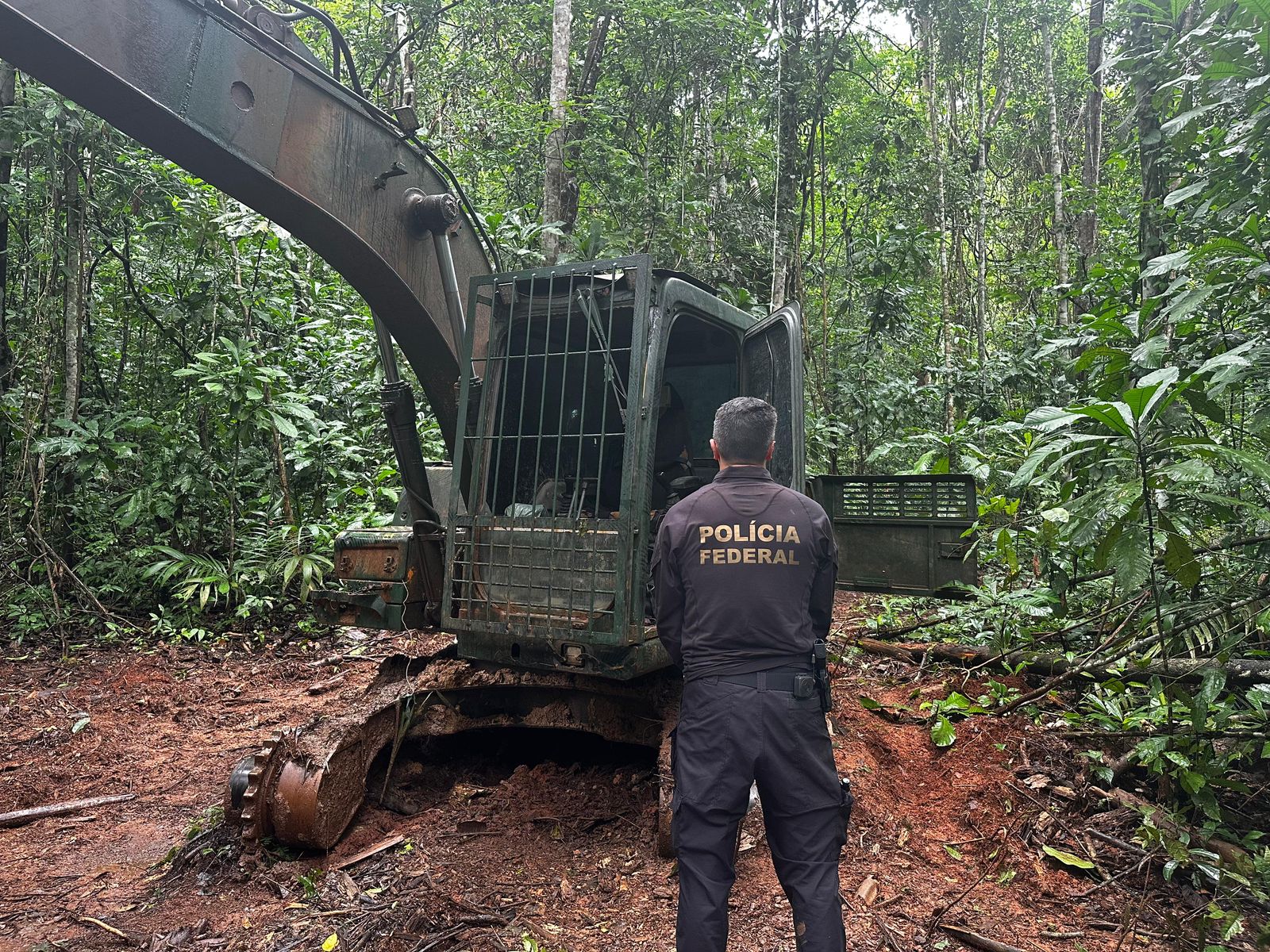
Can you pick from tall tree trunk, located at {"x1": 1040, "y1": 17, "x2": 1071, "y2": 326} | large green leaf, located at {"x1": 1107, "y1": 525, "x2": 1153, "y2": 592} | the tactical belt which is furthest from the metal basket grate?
tall tree trunk, located at {"x1": 1040, "y1": 17, "x2": 1071, "y2": 326}

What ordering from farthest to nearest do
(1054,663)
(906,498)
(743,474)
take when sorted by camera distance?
(906,498) < (1054,663) < (743,474)

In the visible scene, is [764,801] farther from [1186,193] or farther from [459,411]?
[1186,193]

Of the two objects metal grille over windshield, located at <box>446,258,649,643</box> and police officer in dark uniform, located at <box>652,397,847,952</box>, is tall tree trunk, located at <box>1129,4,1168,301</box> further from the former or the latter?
police officer in dark uniform, located at <box>652,397,847,952</box>

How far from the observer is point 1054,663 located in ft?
16.1

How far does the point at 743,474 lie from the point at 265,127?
99.9 inches

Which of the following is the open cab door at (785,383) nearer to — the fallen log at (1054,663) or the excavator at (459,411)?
the excavator at (459,411)

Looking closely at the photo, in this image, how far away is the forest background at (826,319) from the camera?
3.40 metres

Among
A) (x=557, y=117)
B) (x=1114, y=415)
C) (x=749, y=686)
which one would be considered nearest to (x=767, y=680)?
(x=749, y=686)

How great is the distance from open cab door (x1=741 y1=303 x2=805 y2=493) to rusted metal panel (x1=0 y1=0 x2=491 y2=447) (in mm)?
1648

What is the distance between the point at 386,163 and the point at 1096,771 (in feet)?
14.6

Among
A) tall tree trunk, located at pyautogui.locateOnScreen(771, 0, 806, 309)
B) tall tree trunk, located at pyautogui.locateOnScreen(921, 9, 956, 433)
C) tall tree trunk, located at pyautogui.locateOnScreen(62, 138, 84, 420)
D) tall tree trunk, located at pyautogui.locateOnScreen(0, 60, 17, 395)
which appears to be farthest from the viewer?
tall tree trunk, located at pyautogui.locateOnScreen(921, 9, 956, 433)

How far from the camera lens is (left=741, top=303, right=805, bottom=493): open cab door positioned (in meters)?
4.26

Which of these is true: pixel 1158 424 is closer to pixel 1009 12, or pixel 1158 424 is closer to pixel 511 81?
pixel 511 81

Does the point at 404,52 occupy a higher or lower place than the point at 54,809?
higher
